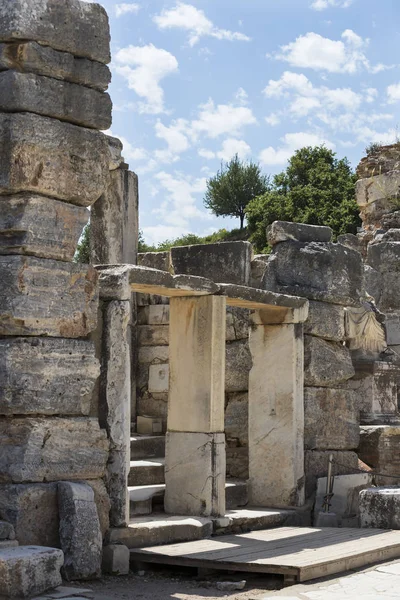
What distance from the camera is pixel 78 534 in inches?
273

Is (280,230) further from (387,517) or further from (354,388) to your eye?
(387,517)

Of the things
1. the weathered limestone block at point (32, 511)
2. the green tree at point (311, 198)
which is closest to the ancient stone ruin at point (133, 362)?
the weathered limestone block at point (32, 511)

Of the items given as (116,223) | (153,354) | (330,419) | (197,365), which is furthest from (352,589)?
(116,223)

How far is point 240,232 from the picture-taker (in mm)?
40219

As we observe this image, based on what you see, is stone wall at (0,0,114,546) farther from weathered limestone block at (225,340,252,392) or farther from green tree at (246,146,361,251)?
green tree at (246,146,361,251)

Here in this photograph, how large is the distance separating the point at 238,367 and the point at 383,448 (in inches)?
73.2

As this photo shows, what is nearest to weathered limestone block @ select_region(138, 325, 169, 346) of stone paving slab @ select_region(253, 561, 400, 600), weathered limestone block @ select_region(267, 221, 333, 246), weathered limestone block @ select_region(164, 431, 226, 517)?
weathered limestone block @ select_region(267, 221, 333, 246)

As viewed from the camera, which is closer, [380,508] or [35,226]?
[35,226]

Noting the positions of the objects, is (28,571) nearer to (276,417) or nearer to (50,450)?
(50,450)

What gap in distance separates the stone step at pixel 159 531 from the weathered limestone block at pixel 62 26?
3474mm

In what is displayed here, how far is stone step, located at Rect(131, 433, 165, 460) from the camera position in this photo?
10.5 metres

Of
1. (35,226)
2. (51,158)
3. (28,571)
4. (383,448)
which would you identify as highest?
(51,158)

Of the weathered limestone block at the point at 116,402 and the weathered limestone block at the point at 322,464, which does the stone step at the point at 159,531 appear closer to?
the weathered limestone block at the point at 116,402

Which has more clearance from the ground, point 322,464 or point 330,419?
point 330,419
